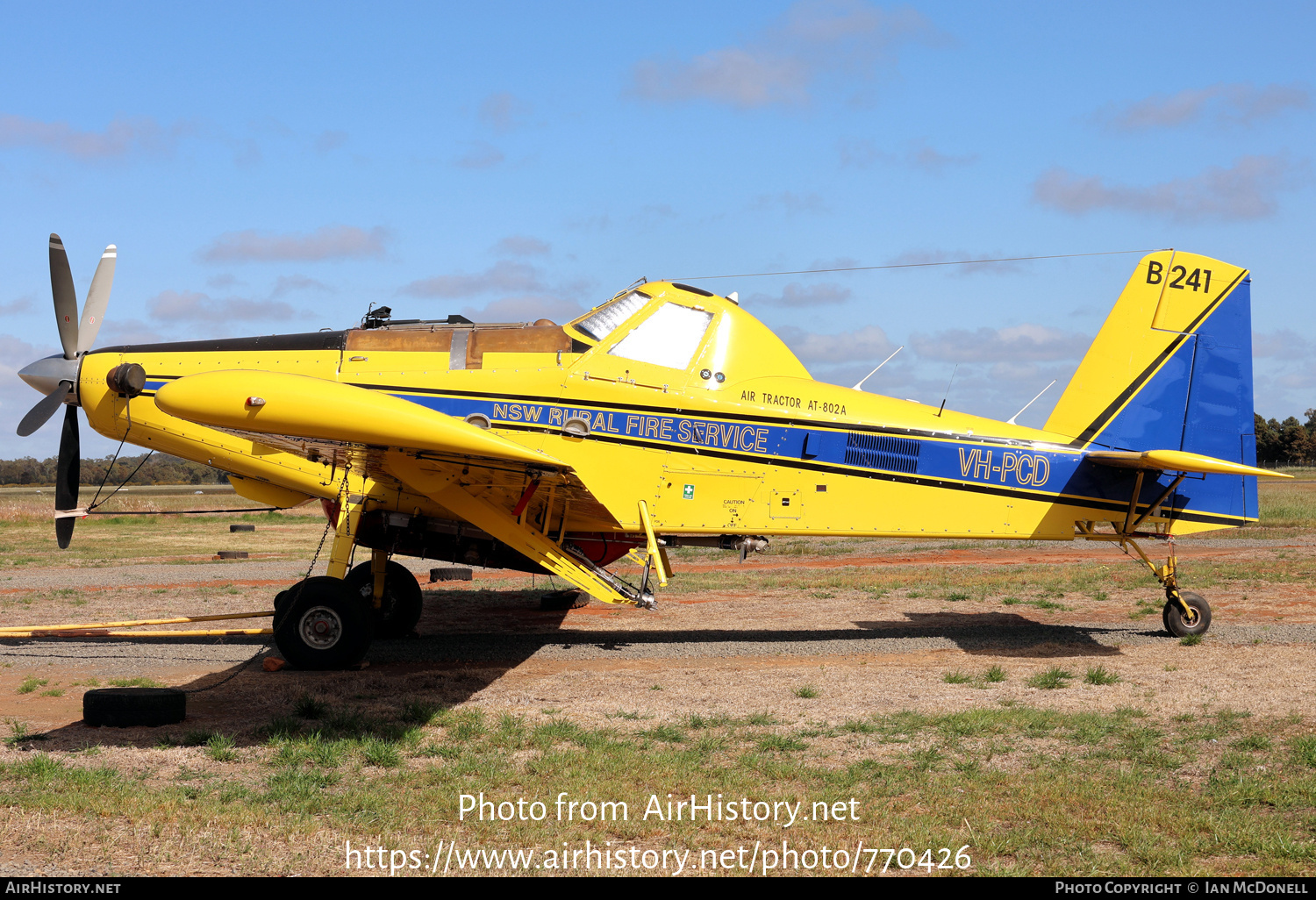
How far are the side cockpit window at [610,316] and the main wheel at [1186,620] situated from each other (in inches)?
283

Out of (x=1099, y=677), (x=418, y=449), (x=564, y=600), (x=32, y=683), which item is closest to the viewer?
(x=418, y=449)

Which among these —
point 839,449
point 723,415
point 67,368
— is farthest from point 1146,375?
point 67,368

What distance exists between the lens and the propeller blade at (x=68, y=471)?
10508 mm

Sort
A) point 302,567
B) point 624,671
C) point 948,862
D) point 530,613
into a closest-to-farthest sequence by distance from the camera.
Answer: point 948,862, point 624,671, point 530,613, point 302,567

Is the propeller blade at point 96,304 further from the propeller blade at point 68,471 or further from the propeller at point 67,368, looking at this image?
the propeller blade at point 68,471

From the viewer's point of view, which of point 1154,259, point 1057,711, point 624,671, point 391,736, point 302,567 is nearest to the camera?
point 391,736

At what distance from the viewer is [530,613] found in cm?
1388

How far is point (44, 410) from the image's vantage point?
405 inches

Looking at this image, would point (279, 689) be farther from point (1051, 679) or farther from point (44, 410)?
point (1051, 679)

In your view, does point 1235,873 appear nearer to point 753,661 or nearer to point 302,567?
point 753,661

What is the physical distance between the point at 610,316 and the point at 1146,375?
252 inches

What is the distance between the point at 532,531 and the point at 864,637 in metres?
4.50

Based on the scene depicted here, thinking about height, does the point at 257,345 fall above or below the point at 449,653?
above
